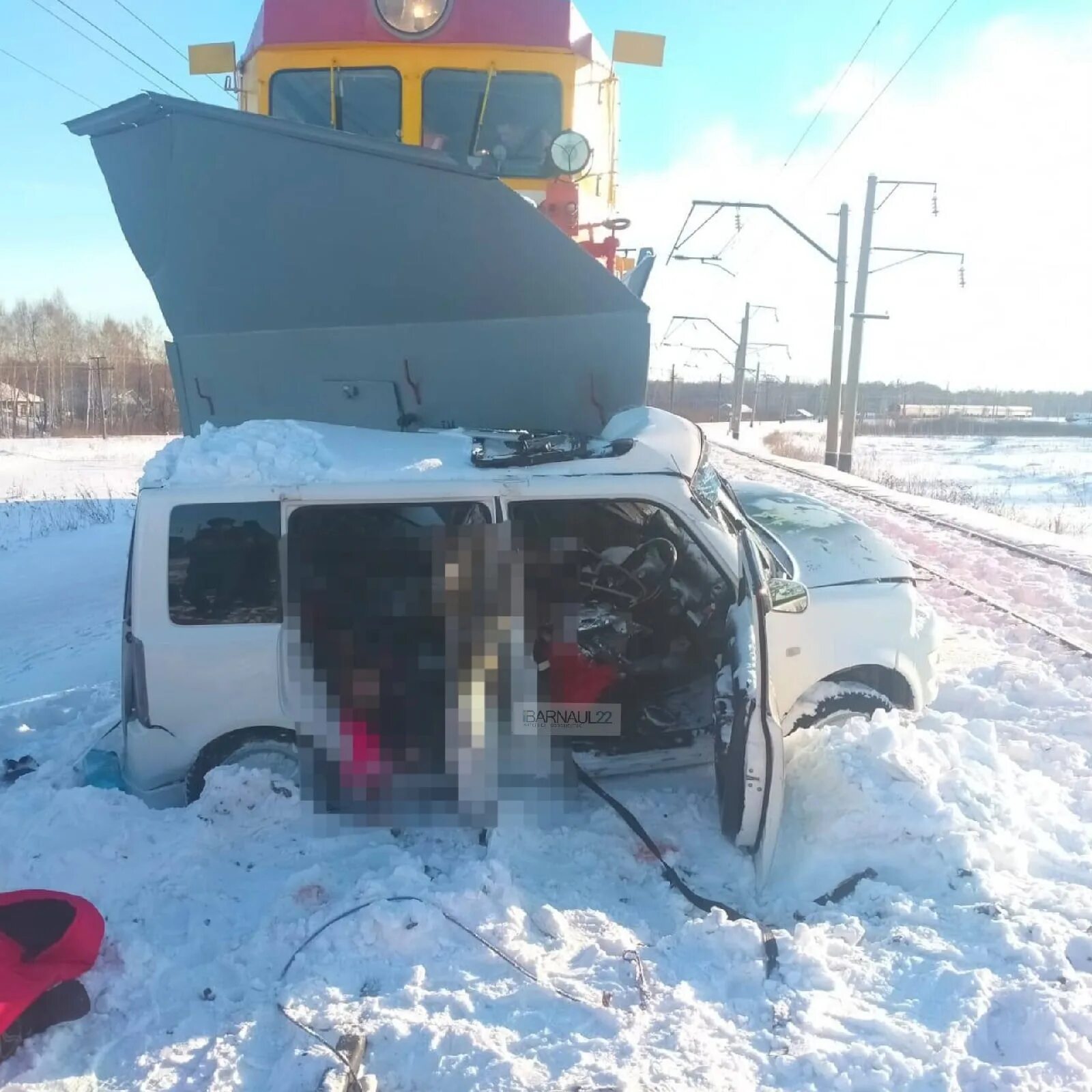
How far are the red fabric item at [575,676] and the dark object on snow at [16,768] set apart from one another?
2.60 m

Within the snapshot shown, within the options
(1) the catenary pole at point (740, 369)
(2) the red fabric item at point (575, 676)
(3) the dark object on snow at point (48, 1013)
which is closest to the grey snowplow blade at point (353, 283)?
(2) the red fabric item at point (575, 676)

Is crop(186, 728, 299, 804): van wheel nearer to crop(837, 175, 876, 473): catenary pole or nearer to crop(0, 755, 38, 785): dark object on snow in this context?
crop(0, 755, 38, 785): dark object on snow

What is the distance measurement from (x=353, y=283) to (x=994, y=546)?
32.3 feet

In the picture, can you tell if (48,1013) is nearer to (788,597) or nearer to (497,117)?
(788,597)

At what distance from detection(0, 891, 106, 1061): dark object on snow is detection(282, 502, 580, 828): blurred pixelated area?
3.44ft

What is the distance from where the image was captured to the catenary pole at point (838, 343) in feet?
79.7

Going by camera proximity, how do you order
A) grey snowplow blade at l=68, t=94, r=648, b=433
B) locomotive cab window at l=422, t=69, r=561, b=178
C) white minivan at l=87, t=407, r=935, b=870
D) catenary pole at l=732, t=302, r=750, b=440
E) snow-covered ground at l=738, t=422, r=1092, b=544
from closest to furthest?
1. white minivan at l=87, t=407, r=935, b=870
2. grey snowplow blade at l=68, t=94, r=648, b=433
3. locomotive cab window at l=422, t=69, r=561, b=178
4. snow-covered ground at l=738, t=422, r=1092, b=544
5. catenary pole at l=732, t=302, r=750, b=440

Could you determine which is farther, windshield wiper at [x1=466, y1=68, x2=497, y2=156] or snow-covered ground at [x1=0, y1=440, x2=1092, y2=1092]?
windshield wiper at [x1=466, y1=68, x2=497, y2=156]

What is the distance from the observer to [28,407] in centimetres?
5416

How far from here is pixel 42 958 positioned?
8.87 feet

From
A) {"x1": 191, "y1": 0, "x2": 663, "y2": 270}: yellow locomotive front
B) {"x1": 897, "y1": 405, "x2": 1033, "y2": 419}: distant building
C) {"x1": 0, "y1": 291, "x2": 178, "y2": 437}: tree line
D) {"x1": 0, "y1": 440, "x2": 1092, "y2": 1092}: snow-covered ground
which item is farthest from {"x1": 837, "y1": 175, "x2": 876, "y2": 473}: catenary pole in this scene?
{"x1": 897, "y1": 405, "x2": 1033, "y2": 419}: distant building

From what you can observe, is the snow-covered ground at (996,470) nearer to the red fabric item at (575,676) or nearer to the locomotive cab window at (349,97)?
the locomotive cab window at (349,97)

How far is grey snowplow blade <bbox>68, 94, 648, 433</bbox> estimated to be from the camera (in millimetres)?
5031

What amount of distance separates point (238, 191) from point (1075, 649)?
6689 millimetres
